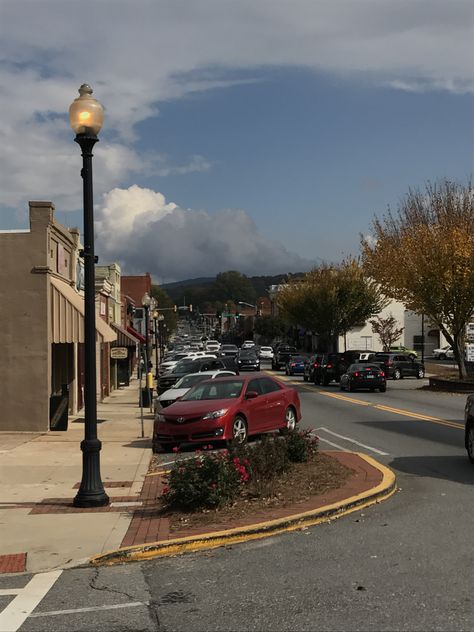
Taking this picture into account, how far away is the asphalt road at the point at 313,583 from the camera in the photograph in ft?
17.7

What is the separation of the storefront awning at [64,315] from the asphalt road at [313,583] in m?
11.6

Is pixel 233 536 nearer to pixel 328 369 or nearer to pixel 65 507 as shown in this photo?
pixel 65 507

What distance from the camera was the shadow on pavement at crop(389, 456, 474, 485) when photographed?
36.0 ft

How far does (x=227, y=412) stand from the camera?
580 inches

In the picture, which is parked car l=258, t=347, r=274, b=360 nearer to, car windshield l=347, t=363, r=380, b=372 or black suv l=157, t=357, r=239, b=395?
car windshield l=347, t=363, r=380, b=372

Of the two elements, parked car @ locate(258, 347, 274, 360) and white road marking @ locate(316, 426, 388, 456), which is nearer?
white road marking @ locate(316, 426, 388, 456)

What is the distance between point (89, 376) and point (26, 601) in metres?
3.95

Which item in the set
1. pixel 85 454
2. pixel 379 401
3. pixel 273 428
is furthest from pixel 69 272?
pixel 85 454

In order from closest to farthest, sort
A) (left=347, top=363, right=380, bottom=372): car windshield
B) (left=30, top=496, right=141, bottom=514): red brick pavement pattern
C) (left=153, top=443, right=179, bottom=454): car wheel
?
1. (left=30, top=496, right=141, bottom=514): red brick pavement pattern
2. (left=153, top=443, right=179, bottom=454): car wheel
3. (left=347, top=363, right=380, bottom=372): car windshield

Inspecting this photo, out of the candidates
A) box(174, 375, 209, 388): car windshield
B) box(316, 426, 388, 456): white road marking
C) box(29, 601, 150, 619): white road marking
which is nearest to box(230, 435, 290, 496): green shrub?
box(29, 601, 150, 619): white road marking

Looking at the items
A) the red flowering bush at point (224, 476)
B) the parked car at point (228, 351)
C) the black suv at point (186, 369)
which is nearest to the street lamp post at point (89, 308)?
the red flowering bush at point (224, 476)

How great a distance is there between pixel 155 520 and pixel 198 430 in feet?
19.5

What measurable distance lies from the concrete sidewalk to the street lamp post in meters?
0.30

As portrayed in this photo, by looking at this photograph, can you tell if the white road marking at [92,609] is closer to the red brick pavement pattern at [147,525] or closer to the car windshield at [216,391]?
the red brick pavement pattern at [147,525]
